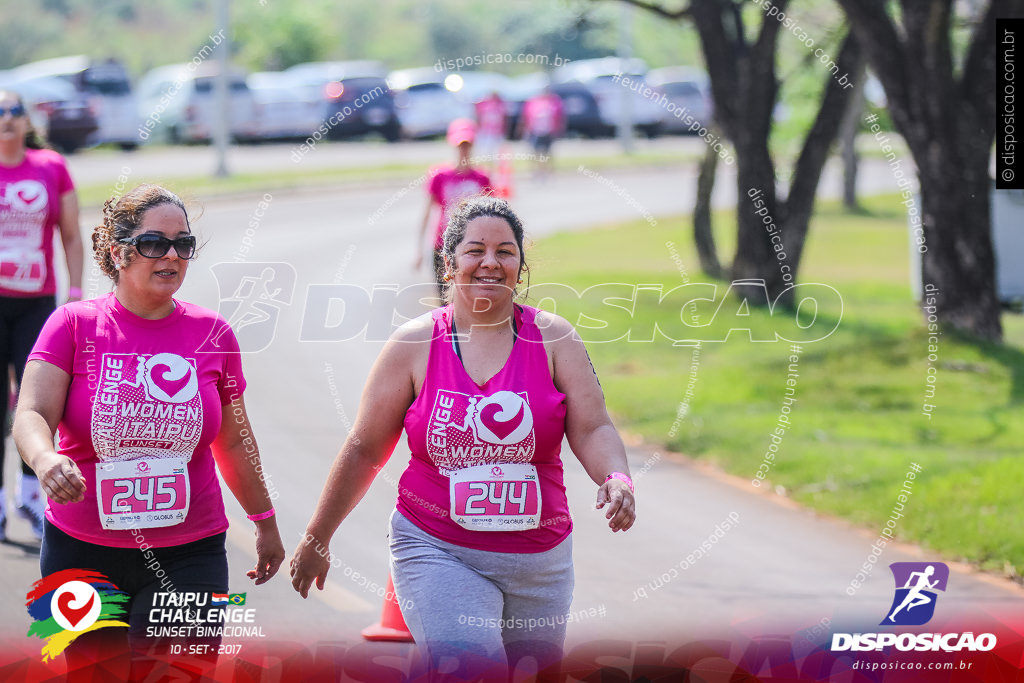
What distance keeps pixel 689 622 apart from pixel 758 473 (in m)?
2.68

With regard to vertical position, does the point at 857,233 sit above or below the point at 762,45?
below

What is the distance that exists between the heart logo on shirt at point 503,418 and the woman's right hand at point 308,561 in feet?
2.05

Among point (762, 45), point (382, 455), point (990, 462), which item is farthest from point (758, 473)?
point (762, 45)

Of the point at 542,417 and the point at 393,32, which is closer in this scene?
the point at 542,417

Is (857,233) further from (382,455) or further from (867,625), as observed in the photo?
(382,455)

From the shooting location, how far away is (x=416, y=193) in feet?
79.0

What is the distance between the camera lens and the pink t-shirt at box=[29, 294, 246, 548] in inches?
146

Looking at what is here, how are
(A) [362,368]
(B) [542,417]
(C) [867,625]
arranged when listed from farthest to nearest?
(A) [362,368]
(C) [867,625]
(B) [542,417]

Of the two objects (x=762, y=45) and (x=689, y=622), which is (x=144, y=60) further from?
(x=689, y=622)

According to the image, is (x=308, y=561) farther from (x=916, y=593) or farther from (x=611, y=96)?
(x=611, y=96)

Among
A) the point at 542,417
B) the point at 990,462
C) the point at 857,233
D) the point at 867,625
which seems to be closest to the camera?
the point at 542,417

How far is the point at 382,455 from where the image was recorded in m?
3.84

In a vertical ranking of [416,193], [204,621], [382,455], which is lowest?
[204,621]

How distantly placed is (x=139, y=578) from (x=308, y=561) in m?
0.48
